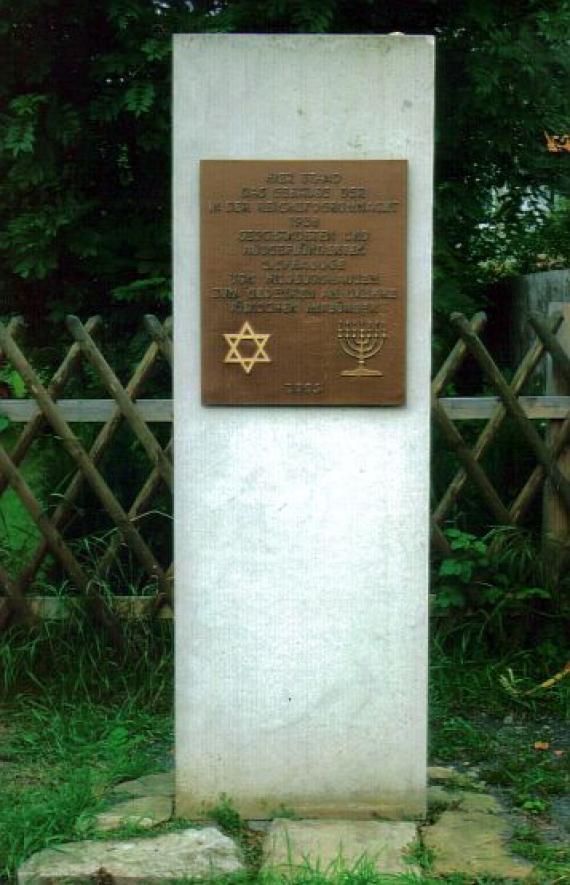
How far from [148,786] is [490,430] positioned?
86.3 inches

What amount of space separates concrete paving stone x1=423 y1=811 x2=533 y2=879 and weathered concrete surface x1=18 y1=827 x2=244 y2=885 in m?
0.57

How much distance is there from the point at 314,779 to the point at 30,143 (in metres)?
3.56

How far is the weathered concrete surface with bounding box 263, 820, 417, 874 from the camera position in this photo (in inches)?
141

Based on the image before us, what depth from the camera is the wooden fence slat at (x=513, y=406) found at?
18.1 ft

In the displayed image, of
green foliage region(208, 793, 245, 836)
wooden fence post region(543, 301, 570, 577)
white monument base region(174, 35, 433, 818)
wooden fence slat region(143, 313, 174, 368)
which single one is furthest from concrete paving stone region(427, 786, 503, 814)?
wooden fence slat region(143, 313, 174, 368)

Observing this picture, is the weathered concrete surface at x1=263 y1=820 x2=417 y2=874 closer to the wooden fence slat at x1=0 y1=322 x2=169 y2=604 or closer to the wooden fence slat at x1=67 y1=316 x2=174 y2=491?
the wooden fence slat at x1=0 y1=322 x2=169 y2=604

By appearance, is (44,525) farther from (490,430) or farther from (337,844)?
(337,844)

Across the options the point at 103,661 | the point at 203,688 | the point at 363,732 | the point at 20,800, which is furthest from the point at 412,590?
the point at 103,661

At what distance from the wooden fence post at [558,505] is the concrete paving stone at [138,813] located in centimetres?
220

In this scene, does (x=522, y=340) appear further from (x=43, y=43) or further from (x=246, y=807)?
(x=246, y=807)

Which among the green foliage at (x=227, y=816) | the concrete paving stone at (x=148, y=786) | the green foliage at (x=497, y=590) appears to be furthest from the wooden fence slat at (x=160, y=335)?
the green foliage at (x=227, y=816)

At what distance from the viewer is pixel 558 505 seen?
18.6 ft

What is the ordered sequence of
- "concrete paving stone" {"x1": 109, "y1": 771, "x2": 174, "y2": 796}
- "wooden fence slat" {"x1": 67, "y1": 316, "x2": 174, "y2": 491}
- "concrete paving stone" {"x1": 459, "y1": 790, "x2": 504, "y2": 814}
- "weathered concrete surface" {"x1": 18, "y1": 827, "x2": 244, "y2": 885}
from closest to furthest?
"weathered concrete surface" {"x1": 18, "y1": 827, "x2": 244, "y2": 885} < "concrete paving stone" {"x1": 459, "y1": 790, "x2": 504, "y2": 814} < "concrete paving stone" {"x1": 109, "y1": 771, "x2": 174, "y2": 796} < "wooden fence slat" {"x1": 67, "y1": 316, "x2": 174, "y2": 491}

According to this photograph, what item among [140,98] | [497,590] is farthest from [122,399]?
[497,590]
